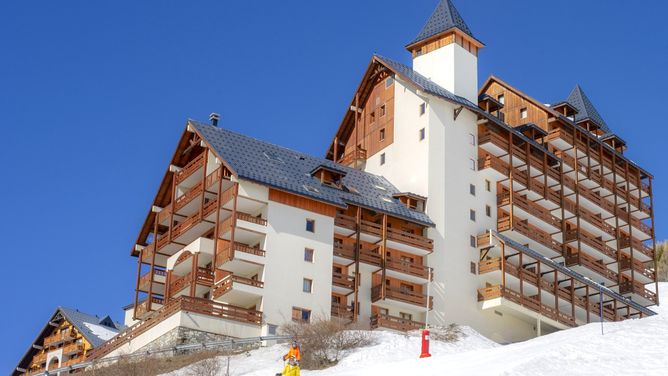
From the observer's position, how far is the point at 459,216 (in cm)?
7275

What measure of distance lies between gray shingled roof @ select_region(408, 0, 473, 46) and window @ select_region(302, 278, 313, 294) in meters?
23.9

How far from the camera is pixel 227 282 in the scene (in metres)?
61.2

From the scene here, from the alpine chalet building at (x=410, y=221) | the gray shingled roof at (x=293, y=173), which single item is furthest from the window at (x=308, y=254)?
the gray shingled roof at (x=293, y=173)

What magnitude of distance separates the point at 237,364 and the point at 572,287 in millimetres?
32272

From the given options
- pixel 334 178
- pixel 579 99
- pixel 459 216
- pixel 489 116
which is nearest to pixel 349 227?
pixel 334 178

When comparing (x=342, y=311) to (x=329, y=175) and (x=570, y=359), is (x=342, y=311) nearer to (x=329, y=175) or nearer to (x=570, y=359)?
(x=329, y=175)

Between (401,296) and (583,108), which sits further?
(583,108)

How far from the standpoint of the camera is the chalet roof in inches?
3369

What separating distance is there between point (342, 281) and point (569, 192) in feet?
78.7

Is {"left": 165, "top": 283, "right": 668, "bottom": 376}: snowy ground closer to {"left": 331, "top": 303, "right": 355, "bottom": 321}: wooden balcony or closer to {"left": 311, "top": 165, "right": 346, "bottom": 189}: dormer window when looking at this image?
{"left": 331, "top": 303, "right": 355, "bottom": 321}: wooden balcony

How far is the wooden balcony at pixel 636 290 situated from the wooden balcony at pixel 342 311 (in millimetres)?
28683

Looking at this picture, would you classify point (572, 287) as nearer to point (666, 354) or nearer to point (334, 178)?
point (334, 178)

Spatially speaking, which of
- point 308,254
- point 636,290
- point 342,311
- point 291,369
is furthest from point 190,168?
point 636,290

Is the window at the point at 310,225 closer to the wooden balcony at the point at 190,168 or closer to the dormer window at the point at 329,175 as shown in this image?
the dormer window at the point at 329,175
